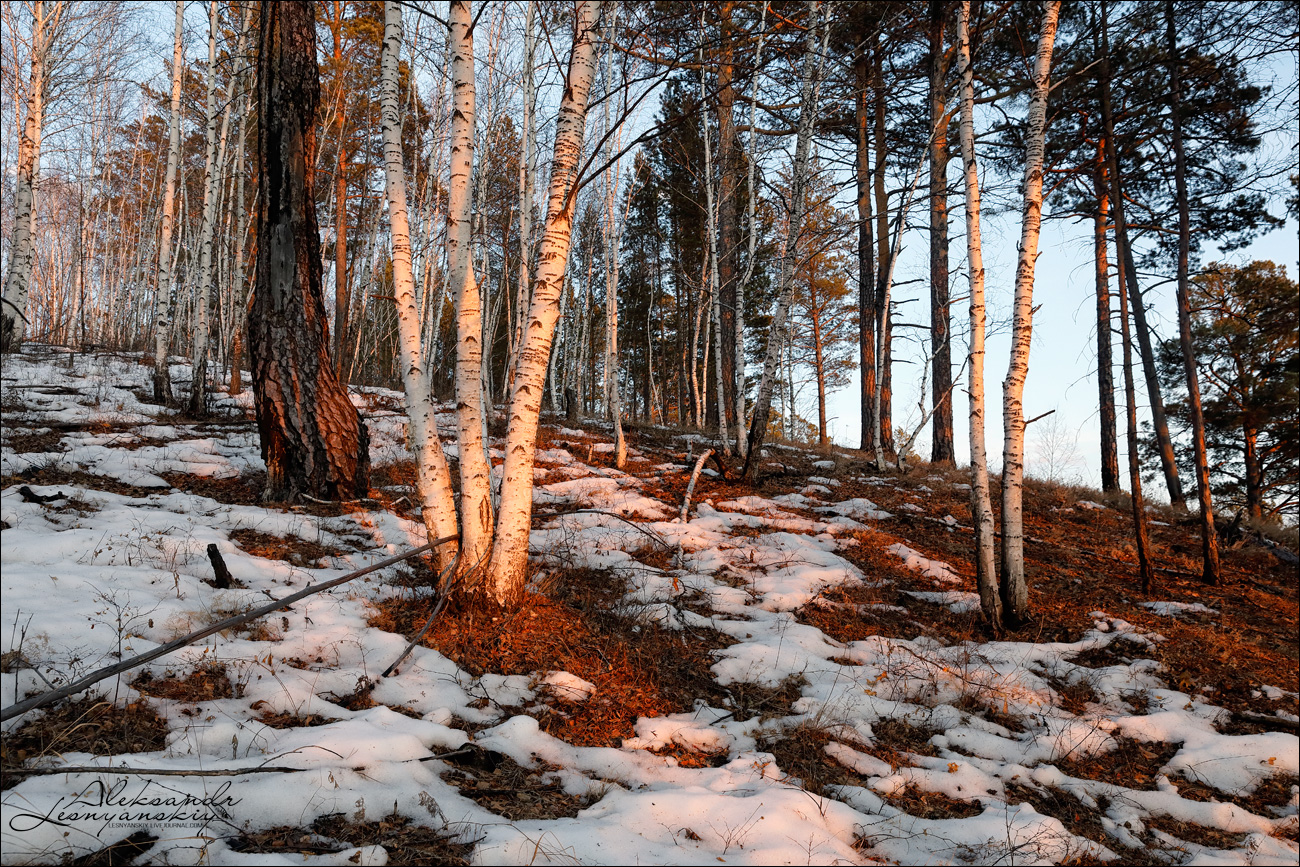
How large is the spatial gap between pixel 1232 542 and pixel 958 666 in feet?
22.4

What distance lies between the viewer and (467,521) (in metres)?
3.76

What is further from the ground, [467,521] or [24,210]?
[24,210]

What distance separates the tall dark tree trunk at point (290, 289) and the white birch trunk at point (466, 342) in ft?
8.71

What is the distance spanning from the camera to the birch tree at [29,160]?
28.7 feet

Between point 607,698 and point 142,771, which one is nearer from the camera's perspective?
point 142,771

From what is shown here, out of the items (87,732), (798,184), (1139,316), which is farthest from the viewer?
(1139,316)

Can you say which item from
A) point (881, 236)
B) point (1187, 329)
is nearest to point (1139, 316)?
point (1187, 329)

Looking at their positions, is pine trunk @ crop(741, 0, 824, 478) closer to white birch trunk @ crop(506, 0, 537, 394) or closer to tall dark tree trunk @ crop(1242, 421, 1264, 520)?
white birch trunk @ crop(506, 0, 537, 394)

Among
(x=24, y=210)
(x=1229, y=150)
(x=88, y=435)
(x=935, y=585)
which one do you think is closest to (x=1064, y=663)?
(x=935, y=585)

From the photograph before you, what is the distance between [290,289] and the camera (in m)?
5.52

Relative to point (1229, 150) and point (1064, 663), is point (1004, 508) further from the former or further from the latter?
point (1229, 150)

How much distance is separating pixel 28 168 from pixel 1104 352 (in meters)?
19.0

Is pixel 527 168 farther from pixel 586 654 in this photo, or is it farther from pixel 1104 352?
pixel 1104 352

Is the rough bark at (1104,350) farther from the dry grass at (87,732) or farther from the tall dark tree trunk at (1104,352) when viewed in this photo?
the dry grass at (87,732)
